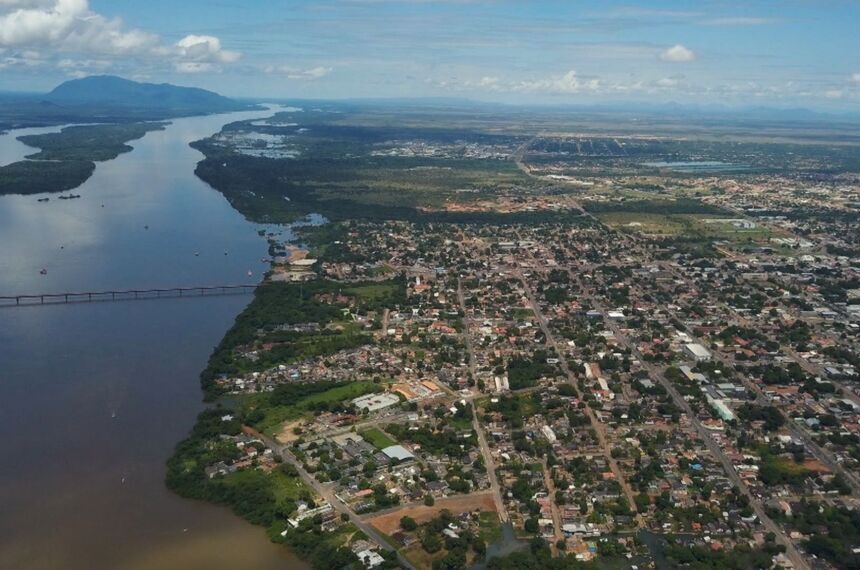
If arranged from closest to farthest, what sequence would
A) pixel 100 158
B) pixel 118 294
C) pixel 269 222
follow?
pixel 118 294 < pixel 269 222 < pixel 100 158

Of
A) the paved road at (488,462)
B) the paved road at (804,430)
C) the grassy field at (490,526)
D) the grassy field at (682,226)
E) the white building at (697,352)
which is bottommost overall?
the grassy field at (490,526)

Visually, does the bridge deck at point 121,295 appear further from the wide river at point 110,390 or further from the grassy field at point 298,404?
the grassy field at point 298,404

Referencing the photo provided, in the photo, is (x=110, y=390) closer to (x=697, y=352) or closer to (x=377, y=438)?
(x=377, y=438)

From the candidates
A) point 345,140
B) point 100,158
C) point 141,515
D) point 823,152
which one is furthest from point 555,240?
point 823,152

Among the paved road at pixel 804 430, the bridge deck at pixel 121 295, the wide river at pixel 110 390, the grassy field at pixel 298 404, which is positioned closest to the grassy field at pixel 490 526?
the wide river at pixel 110 390

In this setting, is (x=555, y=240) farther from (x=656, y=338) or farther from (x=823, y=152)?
(x=823, y=152)

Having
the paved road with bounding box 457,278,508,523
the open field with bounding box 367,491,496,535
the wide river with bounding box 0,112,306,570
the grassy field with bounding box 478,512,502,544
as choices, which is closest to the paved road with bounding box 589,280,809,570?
the paved road with bounding box 457,278,508,523
